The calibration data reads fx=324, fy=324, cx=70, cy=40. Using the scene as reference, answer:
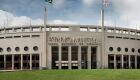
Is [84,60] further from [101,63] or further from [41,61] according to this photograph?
[41,61]

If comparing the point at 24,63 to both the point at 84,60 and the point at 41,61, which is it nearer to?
the point at 41,61

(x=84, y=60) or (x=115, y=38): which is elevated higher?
(x=115, y=38)

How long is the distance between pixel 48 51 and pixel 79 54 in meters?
10.4

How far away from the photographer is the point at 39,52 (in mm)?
109438

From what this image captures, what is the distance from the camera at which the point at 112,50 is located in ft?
376

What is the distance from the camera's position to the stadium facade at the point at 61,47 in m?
109

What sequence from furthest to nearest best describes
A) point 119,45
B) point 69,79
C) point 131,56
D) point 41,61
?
1. point 131,56
2. point 119,45
3. point 41,61
4. point 69,79

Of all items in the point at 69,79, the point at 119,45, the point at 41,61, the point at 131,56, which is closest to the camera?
the point at 69,79

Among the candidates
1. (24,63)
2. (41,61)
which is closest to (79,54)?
(41,61)

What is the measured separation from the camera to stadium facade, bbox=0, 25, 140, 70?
10881 cm

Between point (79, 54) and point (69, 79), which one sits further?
point (79, 54)

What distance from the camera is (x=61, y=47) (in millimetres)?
110062

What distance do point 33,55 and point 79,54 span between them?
17.1 m

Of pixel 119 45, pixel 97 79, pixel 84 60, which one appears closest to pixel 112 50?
pixel 119 45
